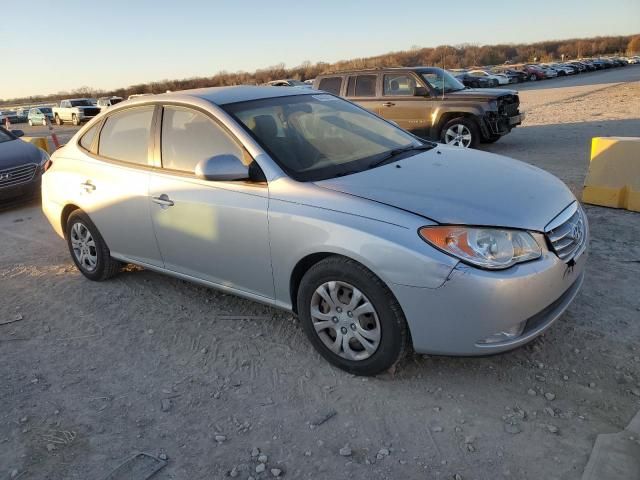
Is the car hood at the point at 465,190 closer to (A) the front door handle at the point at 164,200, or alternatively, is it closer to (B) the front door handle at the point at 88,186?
(A) the front door handle at the point at 164,200

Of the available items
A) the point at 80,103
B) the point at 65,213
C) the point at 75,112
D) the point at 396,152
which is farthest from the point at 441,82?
the point at 80,103

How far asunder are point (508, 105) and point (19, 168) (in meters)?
9.18

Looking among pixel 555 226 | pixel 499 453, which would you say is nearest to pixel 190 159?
pixel 555 226

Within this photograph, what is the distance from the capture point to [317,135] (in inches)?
152

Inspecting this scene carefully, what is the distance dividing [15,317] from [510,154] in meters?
9.06

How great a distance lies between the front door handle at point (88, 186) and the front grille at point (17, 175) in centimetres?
465

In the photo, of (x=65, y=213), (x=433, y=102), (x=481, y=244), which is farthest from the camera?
(x=433, y=102)

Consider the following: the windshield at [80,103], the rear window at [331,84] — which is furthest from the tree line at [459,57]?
the rear window at [331,84]

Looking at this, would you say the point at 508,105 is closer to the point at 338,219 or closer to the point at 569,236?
the point at 569,236

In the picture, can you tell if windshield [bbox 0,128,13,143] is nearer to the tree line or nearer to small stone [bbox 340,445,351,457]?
small stone [bbox 340,445,351,457]

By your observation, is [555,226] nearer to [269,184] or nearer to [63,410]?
[269,184]

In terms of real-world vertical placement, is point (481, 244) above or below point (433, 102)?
below

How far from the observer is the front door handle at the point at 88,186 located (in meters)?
4.61

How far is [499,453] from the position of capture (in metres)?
2.52
